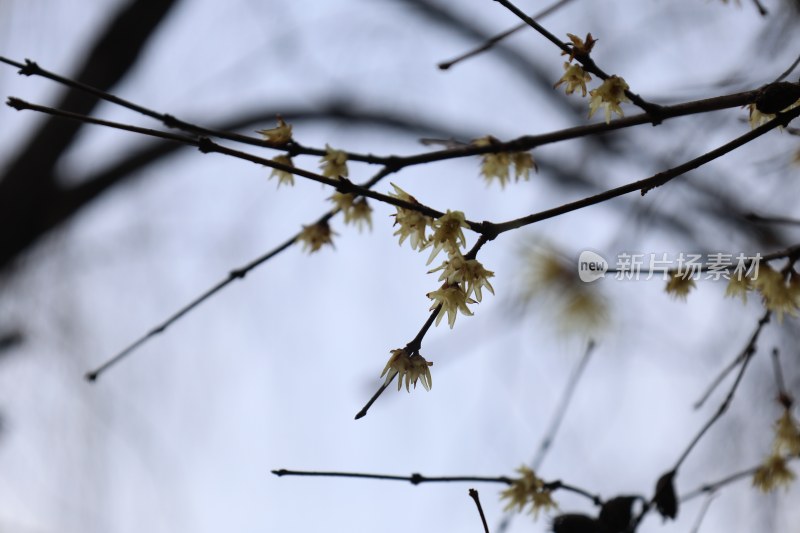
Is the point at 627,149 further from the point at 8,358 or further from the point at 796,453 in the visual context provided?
the point at 8,358

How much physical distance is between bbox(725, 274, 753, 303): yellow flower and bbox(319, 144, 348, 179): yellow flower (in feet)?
0.91

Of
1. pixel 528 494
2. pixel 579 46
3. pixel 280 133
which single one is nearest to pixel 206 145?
pixel 280 133

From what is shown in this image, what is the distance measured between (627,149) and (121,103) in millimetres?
1444

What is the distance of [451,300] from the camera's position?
0.39m

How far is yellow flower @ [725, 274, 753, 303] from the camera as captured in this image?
0.49 metres

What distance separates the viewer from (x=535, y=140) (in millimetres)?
486

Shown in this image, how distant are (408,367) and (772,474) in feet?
1.28

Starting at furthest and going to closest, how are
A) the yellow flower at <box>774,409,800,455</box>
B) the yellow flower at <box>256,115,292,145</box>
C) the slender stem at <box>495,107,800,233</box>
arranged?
the yellow flower at <box>774,409,800,455</box>
the yellow flower at <box>256,115,292,145</box>
the slender stem at <box>495,107,800,233</box>

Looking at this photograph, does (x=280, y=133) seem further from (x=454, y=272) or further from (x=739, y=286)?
(x=739, y=286)

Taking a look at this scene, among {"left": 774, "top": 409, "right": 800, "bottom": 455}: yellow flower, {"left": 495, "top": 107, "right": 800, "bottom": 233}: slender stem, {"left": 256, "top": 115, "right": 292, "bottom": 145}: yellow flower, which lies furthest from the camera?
{"left": 774, "top": 409, "right": 800, "bottom": 455}: yellow flower

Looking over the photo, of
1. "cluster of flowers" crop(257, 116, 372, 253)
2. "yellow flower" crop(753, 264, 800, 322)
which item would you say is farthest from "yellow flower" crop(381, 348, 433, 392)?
"yellow flower" crop(753, 264, 800, 322)

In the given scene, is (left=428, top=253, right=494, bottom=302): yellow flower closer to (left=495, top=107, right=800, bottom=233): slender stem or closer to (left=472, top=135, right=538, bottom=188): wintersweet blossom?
(left=495, top=107, right=800, bottom=233): slender stem

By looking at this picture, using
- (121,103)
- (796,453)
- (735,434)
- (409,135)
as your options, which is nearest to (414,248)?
(121,103)

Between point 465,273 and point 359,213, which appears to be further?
point 359,213
